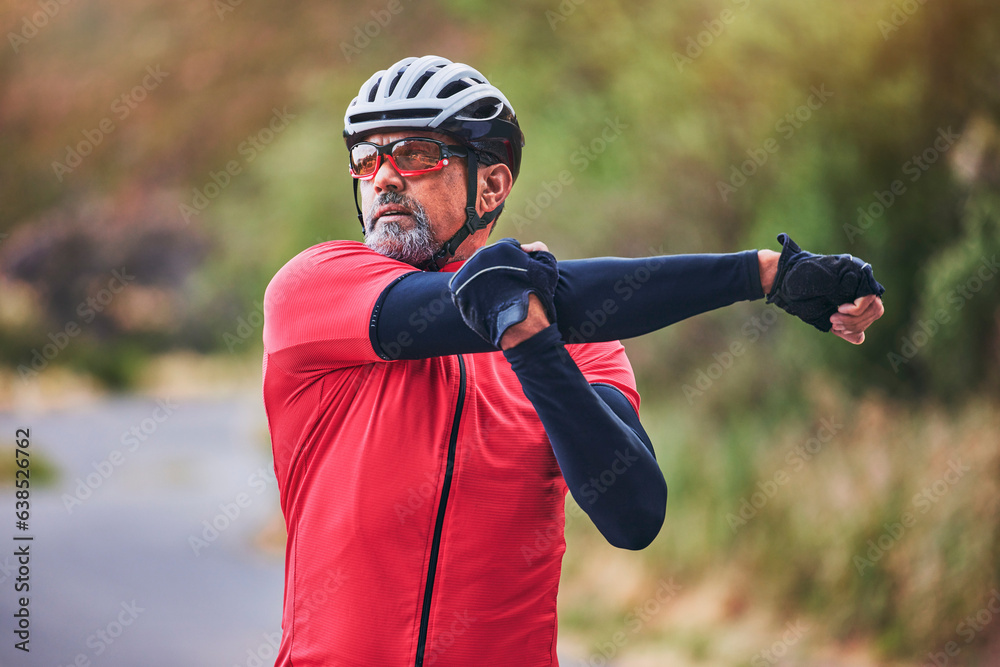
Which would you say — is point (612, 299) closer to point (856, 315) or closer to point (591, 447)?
point (591, 447)

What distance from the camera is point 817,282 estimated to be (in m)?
1.06

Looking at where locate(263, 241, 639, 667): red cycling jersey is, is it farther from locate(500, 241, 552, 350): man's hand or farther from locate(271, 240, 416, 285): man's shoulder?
locate(500, 241, 552, 350): man's hand

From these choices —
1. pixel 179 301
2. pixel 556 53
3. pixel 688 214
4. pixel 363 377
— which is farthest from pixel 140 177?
pixel 363 377

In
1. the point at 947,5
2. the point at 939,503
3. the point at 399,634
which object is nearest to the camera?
the point at 399,634

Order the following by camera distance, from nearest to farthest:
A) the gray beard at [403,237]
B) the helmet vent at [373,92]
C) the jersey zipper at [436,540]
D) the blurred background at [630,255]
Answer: the jersey zipper at [436,540] < the gray beard at [403,237] < the helmet vent at [373,92] < the blurred background at [630,255]

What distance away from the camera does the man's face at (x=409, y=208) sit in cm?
148

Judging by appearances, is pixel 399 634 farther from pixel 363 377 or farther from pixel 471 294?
pixel 471 294

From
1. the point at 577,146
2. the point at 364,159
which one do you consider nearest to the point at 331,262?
the point at 364,159

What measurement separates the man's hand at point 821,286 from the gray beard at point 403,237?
609mm

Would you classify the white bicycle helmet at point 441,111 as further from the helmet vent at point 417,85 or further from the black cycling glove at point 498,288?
the black cycling glove at point 498,288

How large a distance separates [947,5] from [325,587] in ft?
16.8

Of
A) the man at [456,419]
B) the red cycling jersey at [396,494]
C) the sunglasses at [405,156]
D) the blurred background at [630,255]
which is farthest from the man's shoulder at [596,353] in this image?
the blurred background at [630,255]

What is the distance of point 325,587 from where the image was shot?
49.8 inches

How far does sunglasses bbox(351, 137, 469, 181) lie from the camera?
4.93 ft
